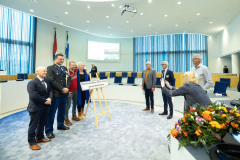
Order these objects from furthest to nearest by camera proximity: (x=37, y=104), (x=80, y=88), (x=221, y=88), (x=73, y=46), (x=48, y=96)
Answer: (x=73, y=46) < (x=221, y=88) < (x=80, y=88) < (x=48, y=96) < (x=37, y=104)

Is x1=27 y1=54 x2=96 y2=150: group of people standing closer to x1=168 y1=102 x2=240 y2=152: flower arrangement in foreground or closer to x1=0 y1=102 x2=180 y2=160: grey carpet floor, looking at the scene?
x1=0 y1=102 x2=180 y2=160: grey carpet floor

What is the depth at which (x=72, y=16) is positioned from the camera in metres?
7.68

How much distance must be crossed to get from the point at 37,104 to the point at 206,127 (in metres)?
2.25

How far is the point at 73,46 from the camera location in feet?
35.6

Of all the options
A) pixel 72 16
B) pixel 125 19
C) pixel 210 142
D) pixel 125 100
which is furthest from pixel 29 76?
pixel 210 142

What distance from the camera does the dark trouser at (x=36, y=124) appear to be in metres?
2.04

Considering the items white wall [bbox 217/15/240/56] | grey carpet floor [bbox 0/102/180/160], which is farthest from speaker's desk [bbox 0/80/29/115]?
white wall [bbox 217/15/240/56]

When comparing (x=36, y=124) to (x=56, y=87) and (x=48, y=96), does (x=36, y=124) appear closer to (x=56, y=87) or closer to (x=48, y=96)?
(x=48, y=96)

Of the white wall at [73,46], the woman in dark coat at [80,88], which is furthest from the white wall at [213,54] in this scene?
the woman in dark coat at [80,88]

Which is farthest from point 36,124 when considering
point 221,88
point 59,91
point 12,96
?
point 221,88

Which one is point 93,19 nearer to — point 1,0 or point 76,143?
point 1,0

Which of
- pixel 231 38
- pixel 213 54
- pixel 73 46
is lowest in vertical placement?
pixel 213 54

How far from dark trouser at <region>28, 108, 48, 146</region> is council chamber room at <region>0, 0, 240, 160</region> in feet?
0.05

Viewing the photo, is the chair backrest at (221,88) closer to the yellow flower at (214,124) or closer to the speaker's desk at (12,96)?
the yellow flower at (214,124)
